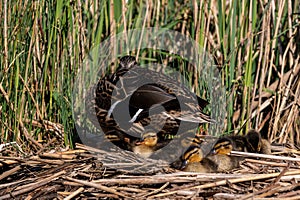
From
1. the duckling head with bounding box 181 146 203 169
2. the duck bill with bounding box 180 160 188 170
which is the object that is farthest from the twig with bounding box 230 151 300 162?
the duck bill with bounding box 180 160 188 170

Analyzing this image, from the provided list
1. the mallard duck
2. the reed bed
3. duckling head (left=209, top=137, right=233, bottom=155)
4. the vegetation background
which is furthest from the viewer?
the vegetation background

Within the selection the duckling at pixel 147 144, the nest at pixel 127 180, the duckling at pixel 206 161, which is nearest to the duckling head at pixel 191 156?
the duckling at pixel 206 161

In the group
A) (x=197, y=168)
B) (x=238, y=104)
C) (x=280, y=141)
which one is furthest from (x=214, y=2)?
(x=197, y=168)

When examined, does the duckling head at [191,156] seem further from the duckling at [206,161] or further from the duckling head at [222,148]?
the duckling head at [222,148]

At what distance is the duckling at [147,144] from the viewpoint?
4.37m

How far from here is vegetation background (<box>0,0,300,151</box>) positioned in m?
4.87

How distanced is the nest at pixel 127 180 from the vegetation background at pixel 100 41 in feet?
1.77

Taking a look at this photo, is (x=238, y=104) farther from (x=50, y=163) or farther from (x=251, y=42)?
(x=50, y=163)

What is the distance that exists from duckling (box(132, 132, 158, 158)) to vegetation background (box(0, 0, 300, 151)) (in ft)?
1.97

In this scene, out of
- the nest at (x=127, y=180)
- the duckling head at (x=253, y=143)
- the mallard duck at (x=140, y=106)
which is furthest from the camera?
the duckling head at (x=253, y=143)

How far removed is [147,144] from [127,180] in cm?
48

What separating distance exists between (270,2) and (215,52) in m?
0.67

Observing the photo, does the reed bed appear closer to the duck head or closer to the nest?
the nest

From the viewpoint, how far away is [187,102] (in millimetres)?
4414
